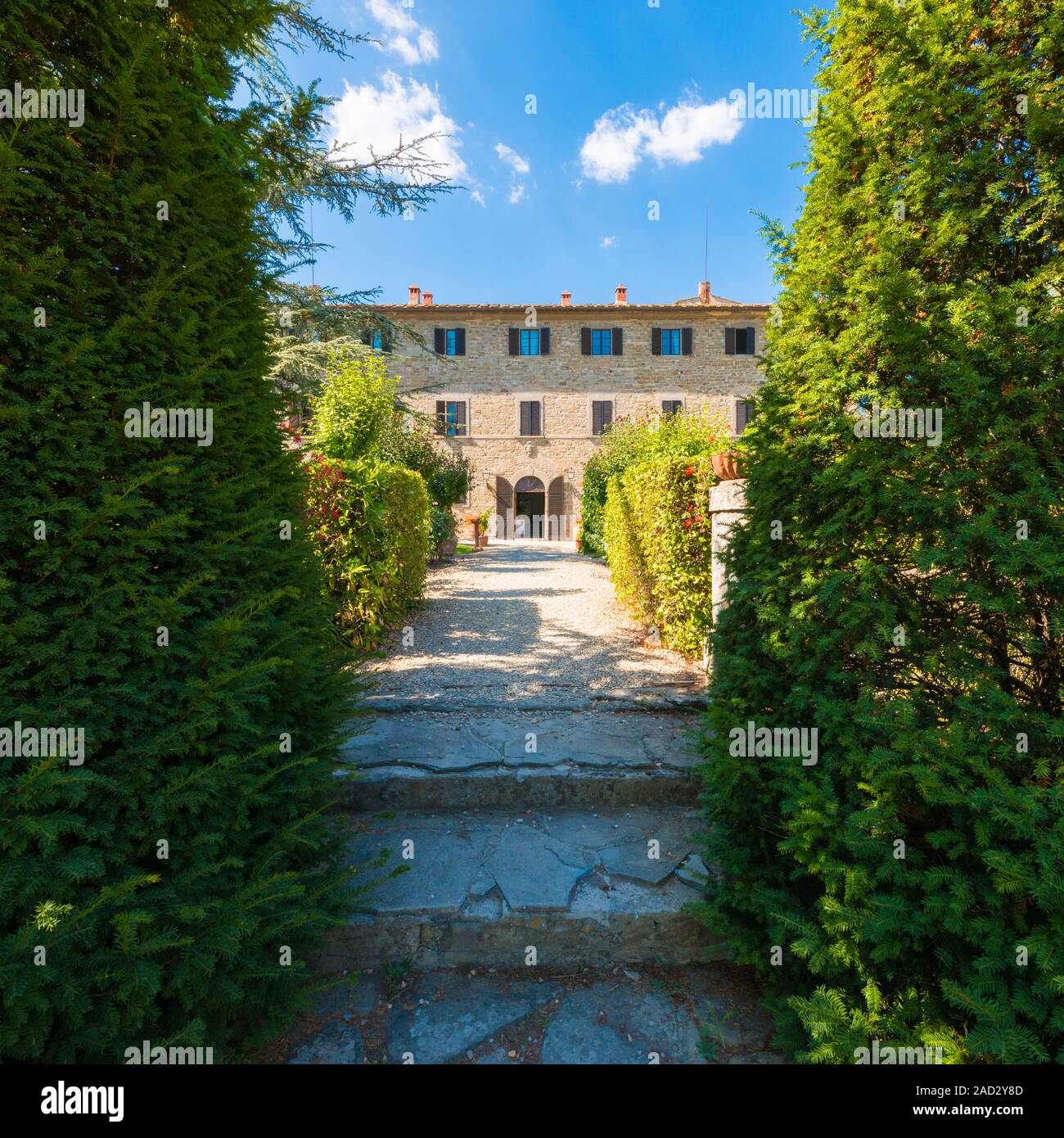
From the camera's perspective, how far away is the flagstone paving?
1746 mm

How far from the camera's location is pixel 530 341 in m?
22.4

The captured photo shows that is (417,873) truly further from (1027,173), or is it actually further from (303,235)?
(303,235)

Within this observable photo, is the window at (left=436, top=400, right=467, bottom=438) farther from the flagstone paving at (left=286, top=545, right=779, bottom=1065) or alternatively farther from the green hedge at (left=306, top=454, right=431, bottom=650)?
the flagstone paving at (left=286, top=545, right=779, bottom=1065)

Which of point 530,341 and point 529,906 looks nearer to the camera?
point 529,906

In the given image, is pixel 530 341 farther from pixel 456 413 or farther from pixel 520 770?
pixel 520 770

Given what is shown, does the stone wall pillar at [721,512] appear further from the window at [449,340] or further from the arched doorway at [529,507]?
the window at [449,340]

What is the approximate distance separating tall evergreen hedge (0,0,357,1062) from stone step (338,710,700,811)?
2.74ft

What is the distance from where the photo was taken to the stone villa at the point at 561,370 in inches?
873

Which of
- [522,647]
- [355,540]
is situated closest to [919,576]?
[522,647]

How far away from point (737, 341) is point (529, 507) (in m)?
11.4

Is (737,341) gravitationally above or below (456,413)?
above

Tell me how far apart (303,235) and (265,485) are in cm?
836

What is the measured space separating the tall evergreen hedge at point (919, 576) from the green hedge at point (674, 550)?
7.13ft

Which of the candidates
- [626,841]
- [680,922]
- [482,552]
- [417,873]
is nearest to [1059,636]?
[680,922]
